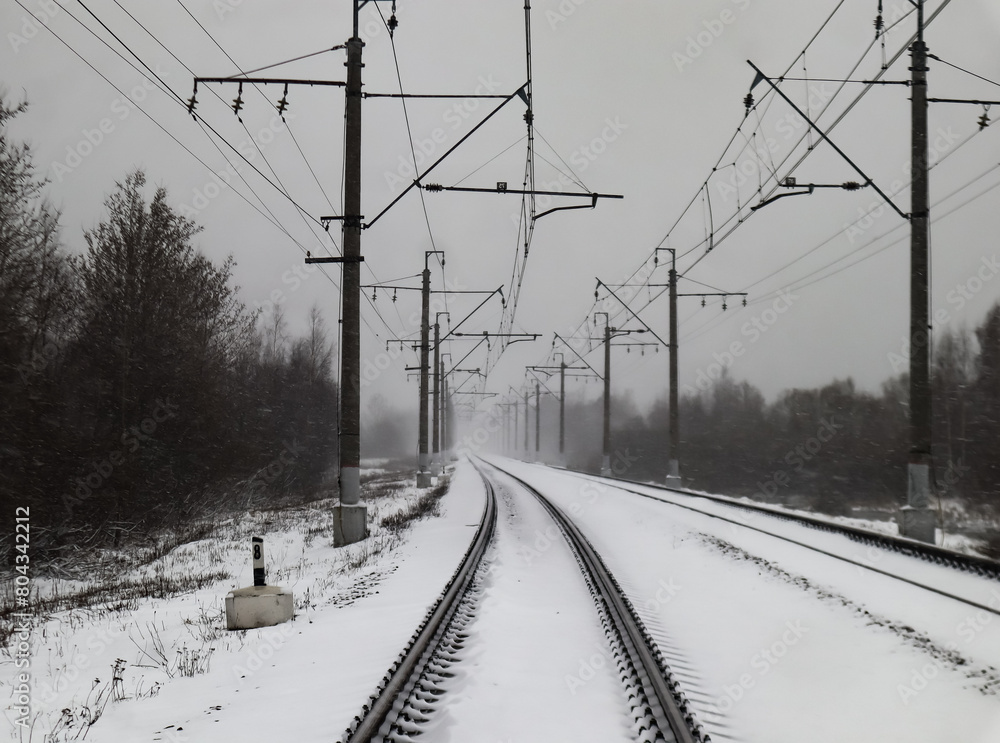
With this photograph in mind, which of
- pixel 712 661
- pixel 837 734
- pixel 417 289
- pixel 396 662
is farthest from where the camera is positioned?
pixel 417 289

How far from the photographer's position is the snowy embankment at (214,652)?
15.0 feet

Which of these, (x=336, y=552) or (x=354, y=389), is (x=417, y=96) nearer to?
(x=354, y=389)

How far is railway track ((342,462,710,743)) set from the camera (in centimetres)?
426

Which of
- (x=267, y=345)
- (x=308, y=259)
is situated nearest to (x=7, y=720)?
(x=308, y=259)

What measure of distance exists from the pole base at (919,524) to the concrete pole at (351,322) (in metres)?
10.2

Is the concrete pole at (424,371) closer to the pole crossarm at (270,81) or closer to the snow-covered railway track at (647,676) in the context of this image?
the pole crossarm at (270,81)

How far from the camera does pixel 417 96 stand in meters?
12.0

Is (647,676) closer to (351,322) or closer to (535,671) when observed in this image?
(535,671)

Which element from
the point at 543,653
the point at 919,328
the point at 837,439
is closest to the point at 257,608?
the point at 543,653

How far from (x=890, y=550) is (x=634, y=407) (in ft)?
350

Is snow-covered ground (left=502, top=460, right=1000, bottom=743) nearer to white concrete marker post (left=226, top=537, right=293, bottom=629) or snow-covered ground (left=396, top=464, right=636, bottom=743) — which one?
snow-covered ground (left=396, top=464, right=636, bottom=743)

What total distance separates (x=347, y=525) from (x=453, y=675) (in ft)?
27.6

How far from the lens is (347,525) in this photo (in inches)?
530

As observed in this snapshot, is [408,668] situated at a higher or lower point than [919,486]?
lower
